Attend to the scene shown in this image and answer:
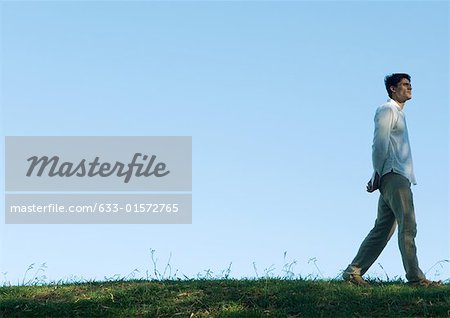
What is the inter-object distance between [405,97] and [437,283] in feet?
8.64

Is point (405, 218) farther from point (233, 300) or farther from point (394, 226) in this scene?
point (233, 300)

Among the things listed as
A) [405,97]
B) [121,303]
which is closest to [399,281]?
[405,97]

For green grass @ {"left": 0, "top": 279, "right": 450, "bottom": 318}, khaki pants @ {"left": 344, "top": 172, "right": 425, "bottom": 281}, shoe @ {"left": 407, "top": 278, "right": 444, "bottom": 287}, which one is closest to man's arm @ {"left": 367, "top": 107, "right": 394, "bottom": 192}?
khaki pants @ {"left": 344, "top": 172, "right": 425, "bottom": 281}

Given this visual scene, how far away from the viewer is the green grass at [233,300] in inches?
434

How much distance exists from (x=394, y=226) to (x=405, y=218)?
1.72 ft

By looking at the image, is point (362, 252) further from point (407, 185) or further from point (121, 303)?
point (121, 303)

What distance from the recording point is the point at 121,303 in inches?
452

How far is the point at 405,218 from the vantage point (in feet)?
40.7

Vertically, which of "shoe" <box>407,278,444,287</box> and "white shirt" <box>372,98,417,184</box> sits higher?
"white shirt" <box>372,98,417,184</box>

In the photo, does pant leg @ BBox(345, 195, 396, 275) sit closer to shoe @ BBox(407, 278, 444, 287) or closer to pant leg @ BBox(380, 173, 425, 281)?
pant leg @ BBox(380, 173, 425, 281)

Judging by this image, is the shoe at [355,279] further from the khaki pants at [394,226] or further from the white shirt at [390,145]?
the white shirt at [390,145]

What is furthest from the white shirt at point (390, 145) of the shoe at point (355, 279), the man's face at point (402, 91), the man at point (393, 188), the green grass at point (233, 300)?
the green grass at point (233, 300)

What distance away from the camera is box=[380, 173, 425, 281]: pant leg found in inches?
488

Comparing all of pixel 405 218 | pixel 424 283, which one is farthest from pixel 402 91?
pixel 424 283
